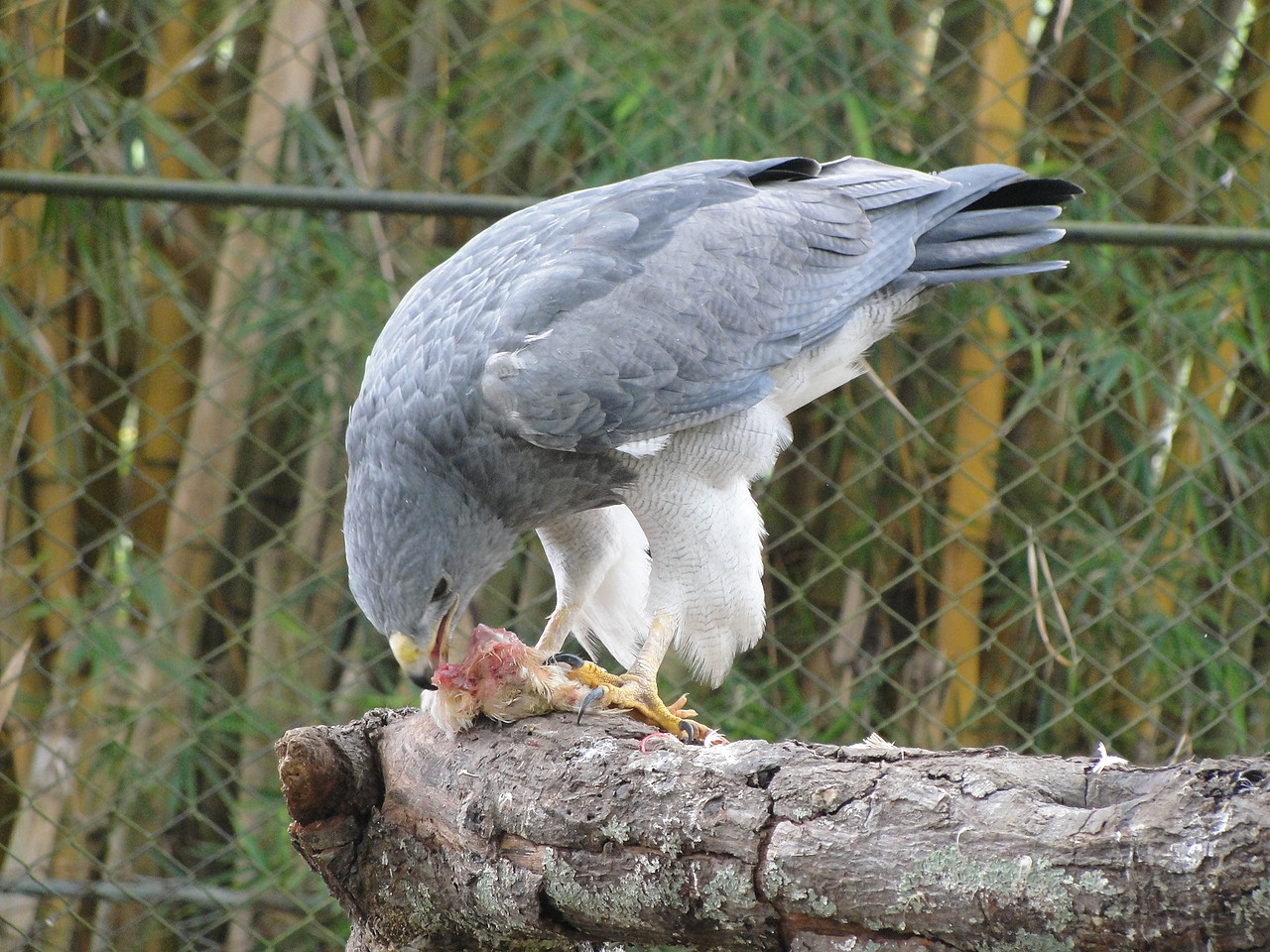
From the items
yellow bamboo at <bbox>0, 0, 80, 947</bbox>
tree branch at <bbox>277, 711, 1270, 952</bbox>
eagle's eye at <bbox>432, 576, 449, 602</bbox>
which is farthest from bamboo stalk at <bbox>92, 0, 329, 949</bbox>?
tree branch at <bbox>277, 711, 1270, 952</bbox>

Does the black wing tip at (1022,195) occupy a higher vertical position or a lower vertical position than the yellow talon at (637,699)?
higher

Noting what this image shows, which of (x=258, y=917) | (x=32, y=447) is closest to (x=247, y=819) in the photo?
(x=258, y=917)

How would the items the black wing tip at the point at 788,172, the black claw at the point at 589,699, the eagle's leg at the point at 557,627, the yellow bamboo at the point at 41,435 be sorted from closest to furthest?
the black claw at the point at 589,699
the eagle's leg at the point at 557,627
the black wing tip at the point at 788,172
the yellow bamboo at the point at 41,435

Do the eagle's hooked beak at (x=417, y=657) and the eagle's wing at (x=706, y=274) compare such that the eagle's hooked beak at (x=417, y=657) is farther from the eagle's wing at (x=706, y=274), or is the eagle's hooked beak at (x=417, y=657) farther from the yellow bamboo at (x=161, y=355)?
the yellow bamboo at (x=161, y=355)

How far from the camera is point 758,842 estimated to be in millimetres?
1220

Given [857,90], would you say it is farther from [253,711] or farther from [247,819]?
[247,819]

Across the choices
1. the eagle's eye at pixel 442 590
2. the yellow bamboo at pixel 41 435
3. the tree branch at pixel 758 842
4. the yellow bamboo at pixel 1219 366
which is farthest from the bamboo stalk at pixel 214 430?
the yellow bamboo at pixel 1219 366

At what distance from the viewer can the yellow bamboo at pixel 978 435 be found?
9.93 feet

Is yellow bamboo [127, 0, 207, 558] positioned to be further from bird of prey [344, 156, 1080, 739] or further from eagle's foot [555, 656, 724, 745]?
eagle's foot [555, 656, 724, 745]

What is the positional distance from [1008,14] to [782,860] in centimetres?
237

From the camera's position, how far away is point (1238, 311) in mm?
3051

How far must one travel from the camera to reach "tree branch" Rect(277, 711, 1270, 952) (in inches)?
38.6

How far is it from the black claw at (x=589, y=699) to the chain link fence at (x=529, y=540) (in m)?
1.09

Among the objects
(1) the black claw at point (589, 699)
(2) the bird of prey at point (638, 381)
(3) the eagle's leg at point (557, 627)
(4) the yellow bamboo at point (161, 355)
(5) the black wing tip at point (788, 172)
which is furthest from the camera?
(4) the yellow bamboo at point (161, 355)
